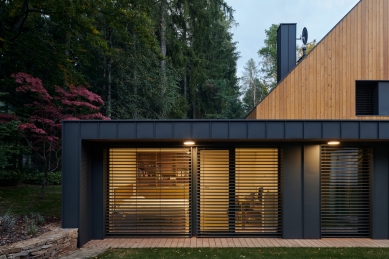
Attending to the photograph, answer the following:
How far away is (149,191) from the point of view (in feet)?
22.6

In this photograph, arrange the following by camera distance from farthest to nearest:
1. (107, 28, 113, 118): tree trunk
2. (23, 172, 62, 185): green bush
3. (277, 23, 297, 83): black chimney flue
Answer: (23, 172, 62, 185): green bush, (107, 28, 113, 118): tree trunk, (277, 23, 297, 83): black chimney flue

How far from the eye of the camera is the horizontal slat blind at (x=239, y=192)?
269 inches

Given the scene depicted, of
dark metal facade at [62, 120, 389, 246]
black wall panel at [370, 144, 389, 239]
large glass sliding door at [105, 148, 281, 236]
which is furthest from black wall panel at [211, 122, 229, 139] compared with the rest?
black wall panel at [370, 144, 389, 239]

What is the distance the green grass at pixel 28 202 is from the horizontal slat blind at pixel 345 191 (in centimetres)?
692

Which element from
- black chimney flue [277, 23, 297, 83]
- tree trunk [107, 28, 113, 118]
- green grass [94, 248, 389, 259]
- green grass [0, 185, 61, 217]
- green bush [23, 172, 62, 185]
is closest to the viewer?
green grass [94, 248, 389, 259]

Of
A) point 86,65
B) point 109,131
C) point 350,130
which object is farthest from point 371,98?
point 86,65

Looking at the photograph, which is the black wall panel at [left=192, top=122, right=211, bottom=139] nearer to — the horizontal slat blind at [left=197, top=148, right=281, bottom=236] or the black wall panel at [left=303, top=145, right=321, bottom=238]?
the horizontal slat blind at [left=197, top=148, right=281, bottom=236]

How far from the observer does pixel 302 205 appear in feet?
22.0

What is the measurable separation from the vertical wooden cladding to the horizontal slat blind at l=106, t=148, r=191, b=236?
358 cm

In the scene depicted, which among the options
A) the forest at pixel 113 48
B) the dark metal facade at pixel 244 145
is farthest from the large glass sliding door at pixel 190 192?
the forest at pixel 113 48

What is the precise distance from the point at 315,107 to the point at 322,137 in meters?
2.78

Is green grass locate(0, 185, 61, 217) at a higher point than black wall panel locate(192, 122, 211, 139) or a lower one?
lower

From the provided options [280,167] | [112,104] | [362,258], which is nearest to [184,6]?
[112,104]

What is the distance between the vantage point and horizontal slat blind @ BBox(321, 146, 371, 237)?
685cm
